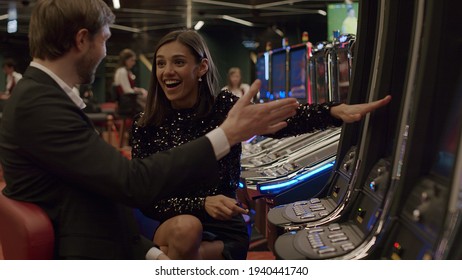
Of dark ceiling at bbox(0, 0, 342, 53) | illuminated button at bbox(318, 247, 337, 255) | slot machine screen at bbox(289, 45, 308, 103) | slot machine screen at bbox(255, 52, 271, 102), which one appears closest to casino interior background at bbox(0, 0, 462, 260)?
illuminated button at bbox(318, 247, 337, 255)

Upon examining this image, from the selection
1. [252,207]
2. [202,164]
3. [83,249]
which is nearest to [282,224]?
[202,164]

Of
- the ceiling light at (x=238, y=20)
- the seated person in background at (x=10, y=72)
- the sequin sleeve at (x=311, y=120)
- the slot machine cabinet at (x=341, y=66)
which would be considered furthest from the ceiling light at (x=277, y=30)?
the sequin sleeve at (x=311, y=120)

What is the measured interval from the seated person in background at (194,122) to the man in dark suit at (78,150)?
0.44 m

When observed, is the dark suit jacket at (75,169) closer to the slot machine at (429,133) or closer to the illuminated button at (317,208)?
the slot machine at (429,133)

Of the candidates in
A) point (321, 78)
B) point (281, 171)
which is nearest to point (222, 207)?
point (281, 171)

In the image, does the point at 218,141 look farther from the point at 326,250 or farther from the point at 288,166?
the point at 288,166

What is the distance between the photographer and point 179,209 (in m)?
1.65

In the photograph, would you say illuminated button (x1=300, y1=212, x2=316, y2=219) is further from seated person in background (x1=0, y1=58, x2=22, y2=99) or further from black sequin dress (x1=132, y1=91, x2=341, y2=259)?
seated person in background (x1=0, y1=58, x2=22, y2=99)

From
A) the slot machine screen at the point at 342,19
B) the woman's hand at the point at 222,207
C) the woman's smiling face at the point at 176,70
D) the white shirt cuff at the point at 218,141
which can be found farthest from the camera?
the slot machine screen at the point at 342,19

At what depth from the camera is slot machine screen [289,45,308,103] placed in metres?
3.51

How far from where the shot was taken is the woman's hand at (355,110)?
1.37m

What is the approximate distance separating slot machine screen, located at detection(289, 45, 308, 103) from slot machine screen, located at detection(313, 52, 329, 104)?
0.27 meters

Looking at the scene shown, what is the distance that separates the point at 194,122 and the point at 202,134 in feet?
0.15

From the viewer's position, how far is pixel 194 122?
68.0 inches
